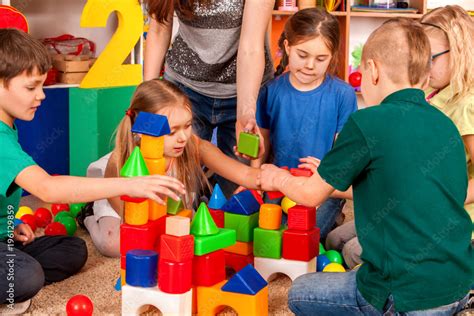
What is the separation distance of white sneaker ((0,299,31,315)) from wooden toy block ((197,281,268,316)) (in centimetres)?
38

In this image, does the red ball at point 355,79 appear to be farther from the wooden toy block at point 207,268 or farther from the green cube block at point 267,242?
A: the wooden toy block at point 207,268

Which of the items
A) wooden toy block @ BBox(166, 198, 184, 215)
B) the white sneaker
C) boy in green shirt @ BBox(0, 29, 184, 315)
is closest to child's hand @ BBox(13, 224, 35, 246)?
boy in green shirt @ BBox(0, 29, 184, 315)

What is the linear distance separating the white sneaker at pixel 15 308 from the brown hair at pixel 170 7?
0.77 m

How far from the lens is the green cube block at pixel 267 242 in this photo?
1.55 m

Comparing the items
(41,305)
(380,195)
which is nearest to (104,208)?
(41,305)

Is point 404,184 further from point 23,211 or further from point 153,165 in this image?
point 23,211

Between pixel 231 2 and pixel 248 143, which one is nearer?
pixel 248 143

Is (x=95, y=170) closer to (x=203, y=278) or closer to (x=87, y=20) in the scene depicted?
(x=87, y=20)

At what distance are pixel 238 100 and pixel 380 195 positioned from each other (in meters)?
0.64

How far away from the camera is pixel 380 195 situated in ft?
3.78

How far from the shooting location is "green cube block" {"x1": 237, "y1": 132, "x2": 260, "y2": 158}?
1.52 meters

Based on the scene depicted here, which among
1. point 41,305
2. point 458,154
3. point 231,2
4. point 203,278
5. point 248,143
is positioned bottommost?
point 41,305

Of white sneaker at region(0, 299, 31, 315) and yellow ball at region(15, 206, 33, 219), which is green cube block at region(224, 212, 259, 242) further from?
yellow ball at region(15, 206, 33, 219)

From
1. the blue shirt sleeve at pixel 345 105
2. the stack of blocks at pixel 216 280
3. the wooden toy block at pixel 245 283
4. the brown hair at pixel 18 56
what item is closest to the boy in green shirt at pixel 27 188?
the brown hair at pixel 18 56
